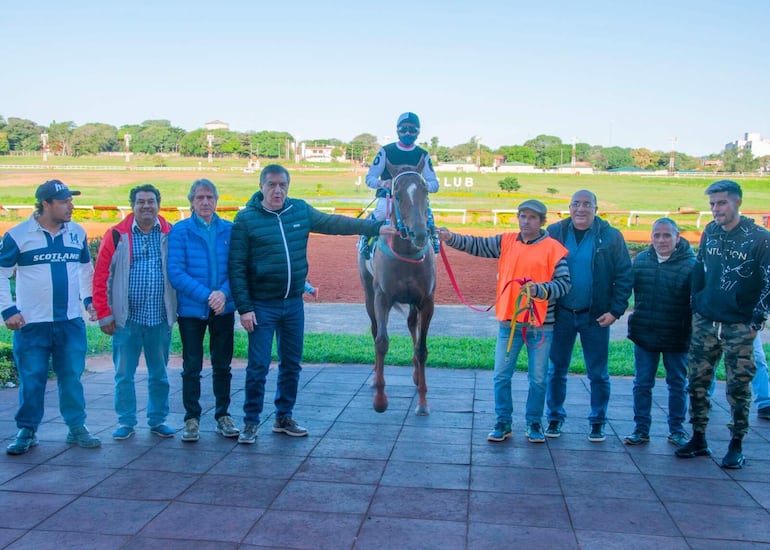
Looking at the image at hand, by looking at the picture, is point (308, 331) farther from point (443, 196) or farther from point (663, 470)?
point (443, 196)

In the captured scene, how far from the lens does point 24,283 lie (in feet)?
15.9

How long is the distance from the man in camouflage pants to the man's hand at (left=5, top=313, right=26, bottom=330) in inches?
187

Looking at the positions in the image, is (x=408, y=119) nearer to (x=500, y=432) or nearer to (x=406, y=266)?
(x=406, y=266)

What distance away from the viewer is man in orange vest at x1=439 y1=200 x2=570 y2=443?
503cm

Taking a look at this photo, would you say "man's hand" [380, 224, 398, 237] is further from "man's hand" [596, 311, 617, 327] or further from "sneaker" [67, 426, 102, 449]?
"sneaker" [67, 426, 102, 449]

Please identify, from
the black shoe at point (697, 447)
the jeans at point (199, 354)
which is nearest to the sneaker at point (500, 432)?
the black shoe at point (697, 447)

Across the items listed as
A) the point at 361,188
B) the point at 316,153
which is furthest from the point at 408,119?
the point at 316,153

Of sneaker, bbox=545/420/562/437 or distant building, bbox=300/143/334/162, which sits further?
distant building, bbox=300/143/334/162

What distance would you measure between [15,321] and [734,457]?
5.04 metres

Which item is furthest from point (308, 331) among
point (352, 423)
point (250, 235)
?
point (250, 235)

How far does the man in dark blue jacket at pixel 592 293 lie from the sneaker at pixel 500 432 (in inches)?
13.4

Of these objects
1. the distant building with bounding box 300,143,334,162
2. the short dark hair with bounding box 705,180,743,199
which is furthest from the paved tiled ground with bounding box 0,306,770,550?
the distant building with bounding box 300,143,334,162

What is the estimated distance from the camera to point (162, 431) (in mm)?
5211

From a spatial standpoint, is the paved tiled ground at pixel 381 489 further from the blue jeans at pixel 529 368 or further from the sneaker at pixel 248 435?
the blue jeans at pixel 529 368
